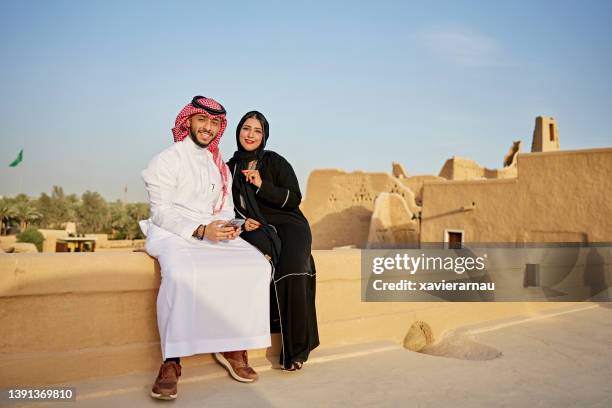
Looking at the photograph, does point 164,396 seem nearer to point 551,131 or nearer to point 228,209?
point 228,209

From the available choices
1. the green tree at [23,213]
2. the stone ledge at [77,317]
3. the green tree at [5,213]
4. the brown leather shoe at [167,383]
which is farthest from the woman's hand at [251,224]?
the green tree at [23,213]

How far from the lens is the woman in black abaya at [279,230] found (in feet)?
9.96

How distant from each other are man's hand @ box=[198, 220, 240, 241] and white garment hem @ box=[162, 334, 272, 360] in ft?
1.87

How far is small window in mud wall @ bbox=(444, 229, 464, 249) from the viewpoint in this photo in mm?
15773

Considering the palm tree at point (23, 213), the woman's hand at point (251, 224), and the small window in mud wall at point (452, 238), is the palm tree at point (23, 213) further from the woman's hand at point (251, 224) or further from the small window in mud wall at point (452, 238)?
the woman's hand at point (251, 224)

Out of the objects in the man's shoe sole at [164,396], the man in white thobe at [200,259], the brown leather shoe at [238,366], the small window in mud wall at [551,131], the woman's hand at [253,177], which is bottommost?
the man's shoe sole at [164,396]

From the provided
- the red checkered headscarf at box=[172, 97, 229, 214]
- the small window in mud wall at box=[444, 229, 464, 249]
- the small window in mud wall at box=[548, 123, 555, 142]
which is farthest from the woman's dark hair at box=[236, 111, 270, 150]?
the small window in mud wall at box=[548, 123, 555, 142]

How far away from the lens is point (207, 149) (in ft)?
10.7

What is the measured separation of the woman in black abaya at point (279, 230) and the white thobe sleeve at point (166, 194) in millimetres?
449

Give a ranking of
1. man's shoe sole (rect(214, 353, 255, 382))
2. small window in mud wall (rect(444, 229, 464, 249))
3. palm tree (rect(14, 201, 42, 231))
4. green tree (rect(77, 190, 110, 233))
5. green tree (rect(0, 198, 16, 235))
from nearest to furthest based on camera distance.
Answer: man's shoe sole (rect(214, 353, 255, 382)) < small window in mud wall (rect(444, 229, 464, 249)) < green tree (rect(0, 198, 16, 235)) < palm tree (rect(14, 201, 42, 231)) < green tree (rect(77, 190, 110, 233))

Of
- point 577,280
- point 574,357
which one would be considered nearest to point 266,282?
point 574,357

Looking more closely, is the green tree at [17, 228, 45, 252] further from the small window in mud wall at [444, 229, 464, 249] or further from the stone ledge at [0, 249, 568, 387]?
the stone ledge at [0, 249, 568, 387]

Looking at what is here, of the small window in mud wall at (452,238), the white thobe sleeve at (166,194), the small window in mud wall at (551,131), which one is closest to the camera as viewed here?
the white thobe sleeve at (166,194)

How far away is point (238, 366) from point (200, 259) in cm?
65
